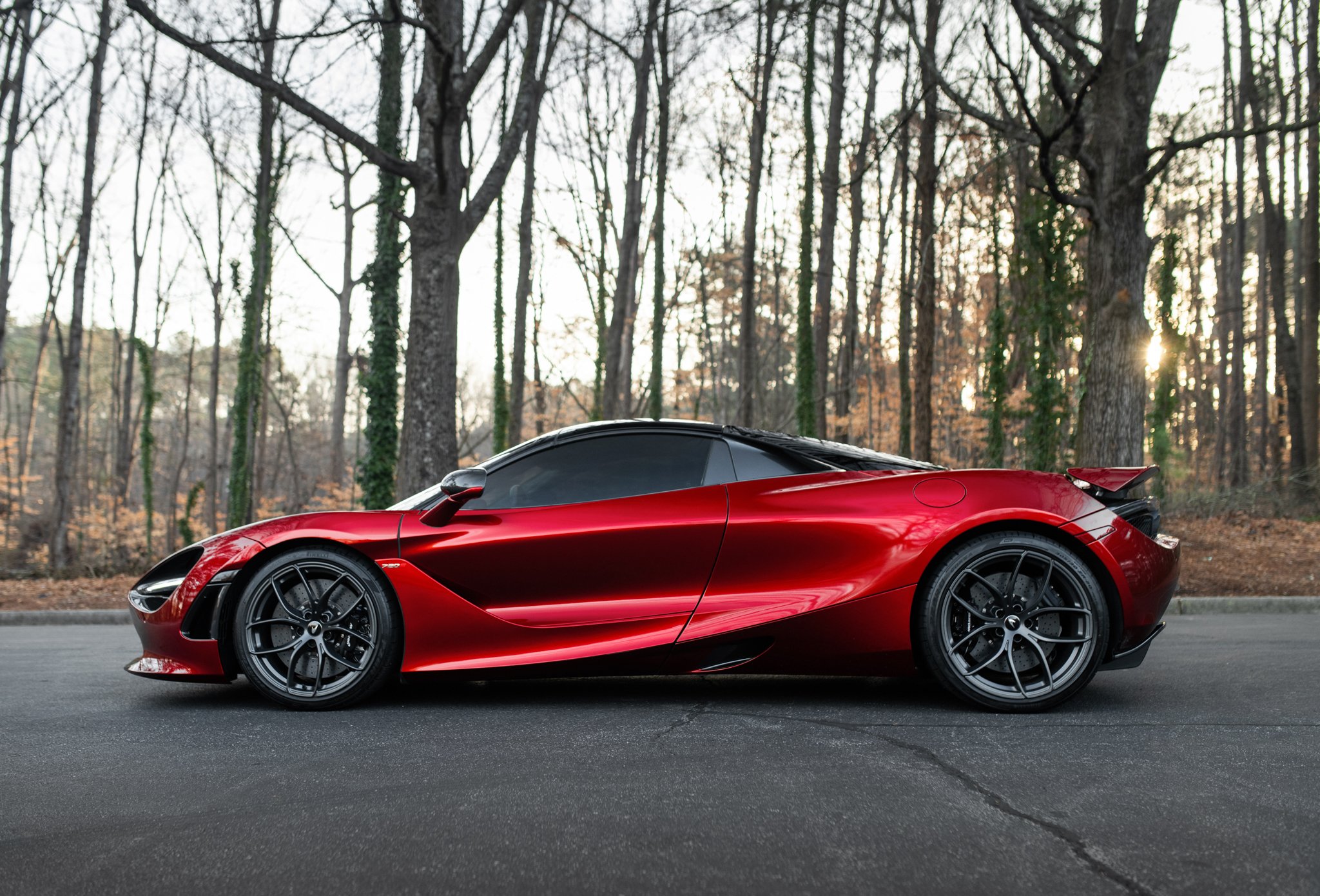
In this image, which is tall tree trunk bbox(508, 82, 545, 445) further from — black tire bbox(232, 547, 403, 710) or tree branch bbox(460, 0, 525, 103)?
black tire bbox(232, 547, 403, 710)

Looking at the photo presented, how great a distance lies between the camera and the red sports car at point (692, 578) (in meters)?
4.09

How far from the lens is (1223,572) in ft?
34.8

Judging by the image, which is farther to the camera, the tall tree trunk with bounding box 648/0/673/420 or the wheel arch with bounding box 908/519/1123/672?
the tall tree trunk with bounding box 648/0/673/420

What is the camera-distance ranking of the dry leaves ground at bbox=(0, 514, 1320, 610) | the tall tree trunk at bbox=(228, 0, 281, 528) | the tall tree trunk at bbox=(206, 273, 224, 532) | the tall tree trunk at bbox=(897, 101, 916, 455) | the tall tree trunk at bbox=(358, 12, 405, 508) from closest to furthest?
the dry leaves ground at bbox=(0, 514, 1320, 610) → the tall tree trunk at bbox=(358, 12, 405, 508) → the tall tree trunk at bbox=(897, 101, 916, 455) → the tall tree trunk at bbox=(228, 0, 281, 528) → the tall tree trunk at bbox=(206, 273, 224, 532)

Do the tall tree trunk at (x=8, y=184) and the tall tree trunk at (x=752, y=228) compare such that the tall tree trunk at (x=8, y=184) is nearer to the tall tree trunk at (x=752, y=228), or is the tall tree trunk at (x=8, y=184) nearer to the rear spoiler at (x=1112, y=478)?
the tall tree trunk at (x=752, y=228)

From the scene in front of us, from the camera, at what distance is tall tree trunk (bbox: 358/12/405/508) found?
55.2ft

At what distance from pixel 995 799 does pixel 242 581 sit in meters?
3.20

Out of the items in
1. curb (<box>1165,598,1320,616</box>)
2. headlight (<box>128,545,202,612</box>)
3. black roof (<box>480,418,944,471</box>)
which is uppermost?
black roof (<box>480,418,944,471</box>)

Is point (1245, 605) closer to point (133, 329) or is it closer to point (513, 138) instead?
point (513, 138)

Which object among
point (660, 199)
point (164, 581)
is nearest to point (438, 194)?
point (164, 581)

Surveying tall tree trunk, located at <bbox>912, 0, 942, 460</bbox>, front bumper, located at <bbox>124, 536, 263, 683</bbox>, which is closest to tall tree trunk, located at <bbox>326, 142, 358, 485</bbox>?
tall tree trunk, located at <bbox>912, 0, 942, 460</bbox>

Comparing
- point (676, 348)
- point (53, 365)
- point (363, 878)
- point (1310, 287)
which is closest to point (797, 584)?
point (363, 878)

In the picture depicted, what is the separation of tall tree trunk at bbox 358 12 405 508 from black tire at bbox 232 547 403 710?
12.5 metres

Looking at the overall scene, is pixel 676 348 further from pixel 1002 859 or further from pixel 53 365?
pixel 1002 859
